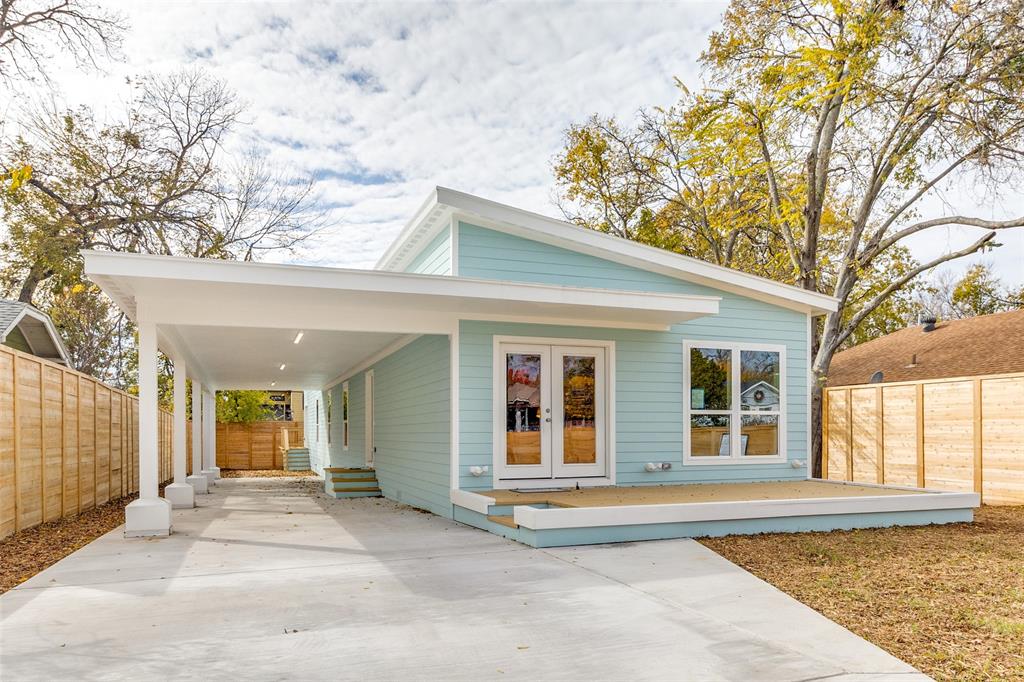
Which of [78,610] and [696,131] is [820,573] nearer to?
[78,610]

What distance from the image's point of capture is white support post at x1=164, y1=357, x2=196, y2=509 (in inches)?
412

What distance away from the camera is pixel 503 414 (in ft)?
29.7

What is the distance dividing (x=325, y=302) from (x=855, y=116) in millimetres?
12620

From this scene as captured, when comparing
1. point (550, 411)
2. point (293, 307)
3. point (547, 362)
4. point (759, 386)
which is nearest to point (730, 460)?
point (759, 386)

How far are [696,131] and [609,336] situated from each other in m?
10.7

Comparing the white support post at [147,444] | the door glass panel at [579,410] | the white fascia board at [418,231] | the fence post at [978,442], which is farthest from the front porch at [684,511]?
the white fascia board at [418,231]

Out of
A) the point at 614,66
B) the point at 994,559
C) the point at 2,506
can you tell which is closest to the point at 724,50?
the point at 614,66

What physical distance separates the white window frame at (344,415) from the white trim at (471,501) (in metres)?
7.92

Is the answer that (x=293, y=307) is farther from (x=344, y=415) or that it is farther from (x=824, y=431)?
(x=824, y=431)

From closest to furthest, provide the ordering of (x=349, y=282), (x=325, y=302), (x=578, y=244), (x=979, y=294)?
(x=349, y=282) < (x=325, y=302) < (x=578, y=244) < (x=979, y=294)

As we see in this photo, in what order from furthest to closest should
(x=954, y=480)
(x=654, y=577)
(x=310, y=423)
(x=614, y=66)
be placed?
(x=310, y=423) → (x=614, y=66) → (x=954, y=480) → (x=654, y=577)

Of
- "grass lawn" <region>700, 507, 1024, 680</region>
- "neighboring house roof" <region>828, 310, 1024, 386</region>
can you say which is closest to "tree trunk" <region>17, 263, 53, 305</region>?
"grass lawn" <region>700, 507, 1024, 680</region>

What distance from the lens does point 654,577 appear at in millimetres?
5637

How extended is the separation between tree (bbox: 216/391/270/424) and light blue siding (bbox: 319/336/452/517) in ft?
39.9
